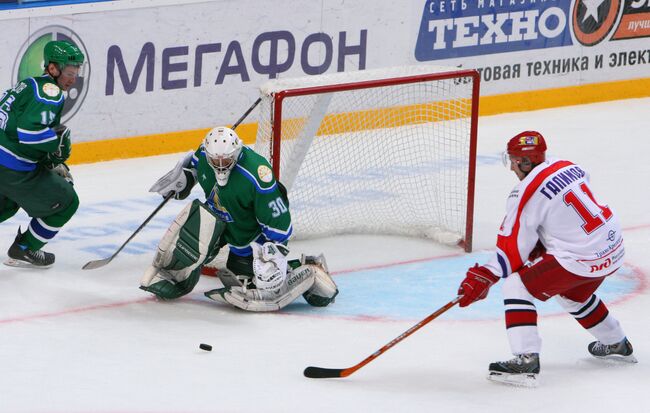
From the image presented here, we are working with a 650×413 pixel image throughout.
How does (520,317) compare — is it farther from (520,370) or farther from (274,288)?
(274,288)

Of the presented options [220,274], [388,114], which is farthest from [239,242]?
[388,114]

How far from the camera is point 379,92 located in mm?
8195

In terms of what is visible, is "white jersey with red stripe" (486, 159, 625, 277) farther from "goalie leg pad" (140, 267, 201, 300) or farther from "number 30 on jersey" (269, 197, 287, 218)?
"goalie leg pad" (140, 267, 201, 300)

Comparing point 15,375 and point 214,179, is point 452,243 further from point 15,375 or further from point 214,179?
point 15,375

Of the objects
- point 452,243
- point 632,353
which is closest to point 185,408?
point 632,353

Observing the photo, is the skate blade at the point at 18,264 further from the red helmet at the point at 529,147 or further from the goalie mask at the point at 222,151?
the red helmet at the point at 529,147

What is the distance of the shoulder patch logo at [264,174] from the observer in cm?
604

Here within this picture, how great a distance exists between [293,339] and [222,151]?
84cm

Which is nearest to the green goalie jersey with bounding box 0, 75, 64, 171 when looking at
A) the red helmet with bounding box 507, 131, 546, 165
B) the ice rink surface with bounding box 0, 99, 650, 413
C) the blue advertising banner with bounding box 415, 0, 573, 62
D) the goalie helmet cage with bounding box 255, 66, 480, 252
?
the ice rink surface with bounding box 0, 99, 650, 413

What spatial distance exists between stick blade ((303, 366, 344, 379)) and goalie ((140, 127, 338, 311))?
824 mm

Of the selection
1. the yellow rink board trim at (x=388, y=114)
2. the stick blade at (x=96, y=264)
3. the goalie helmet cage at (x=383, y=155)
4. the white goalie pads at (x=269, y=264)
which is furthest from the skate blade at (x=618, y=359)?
the yellow rink board trim at (x=388, y=114)

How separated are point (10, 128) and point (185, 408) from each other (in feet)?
6.90

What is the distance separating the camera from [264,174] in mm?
6051

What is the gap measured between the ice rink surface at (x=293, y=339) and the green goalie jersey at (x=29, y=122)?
56 centimetres
